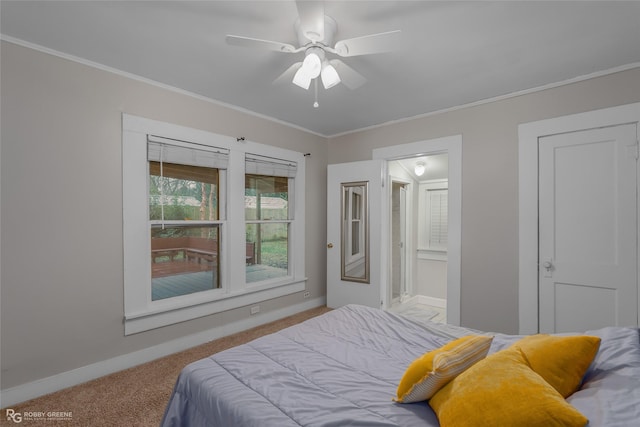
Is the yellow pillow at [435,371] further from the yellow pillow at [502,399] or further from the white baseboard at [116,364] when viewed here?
the white baseboard at [116,364]

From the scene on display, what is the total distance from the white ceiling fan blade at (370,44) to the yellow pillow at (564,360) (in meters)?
1.59

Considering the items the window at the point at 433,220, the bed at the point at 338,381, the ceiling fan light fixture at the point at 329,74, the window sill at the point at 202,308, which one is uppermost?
the ceiling fan light fixture at the point at 329,74

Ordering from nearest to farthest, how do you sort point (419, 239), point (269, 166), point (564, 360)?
point (564, 360) < point (269, 166) < point (419, 239)

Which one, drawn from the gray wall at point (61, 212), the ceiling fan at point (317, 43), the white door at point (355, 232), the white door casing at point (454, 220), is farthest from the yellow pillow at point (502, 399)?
the white door at point (355, 232)

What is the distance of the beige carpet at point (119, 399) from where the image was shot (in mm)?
1870

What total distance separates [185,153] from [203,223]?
717mm

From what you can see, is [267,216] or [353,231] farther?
[353,231]

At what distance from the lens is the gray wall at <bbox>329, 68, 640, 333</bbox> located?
2.78 metres

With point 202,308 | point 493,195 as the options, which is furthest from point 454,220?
point 202,308

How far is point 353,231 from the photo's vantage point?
4098mm

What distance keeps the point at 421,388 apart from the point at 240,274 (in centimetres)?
254

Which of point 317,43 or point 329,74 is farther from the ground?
point 317,43

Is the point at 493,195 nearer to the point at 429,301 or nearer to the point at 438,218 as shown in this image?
the point at 438,218

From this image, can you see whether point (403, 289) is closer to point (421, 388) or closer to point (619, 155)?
point (619, 155)
